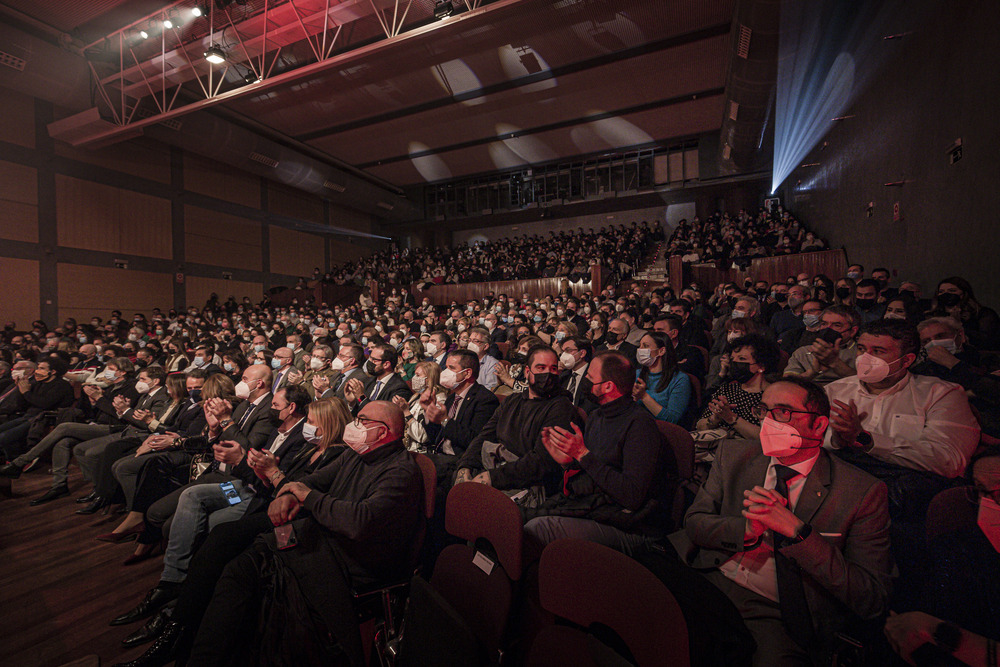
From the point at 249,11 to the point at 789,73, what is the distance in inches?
428

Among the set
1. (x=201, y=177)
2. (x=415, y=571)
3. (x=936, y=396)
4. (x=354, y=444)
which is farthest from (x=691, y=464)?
(x=201, y=177)

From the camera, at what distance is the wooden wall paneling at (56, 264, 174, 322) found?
11.7 m

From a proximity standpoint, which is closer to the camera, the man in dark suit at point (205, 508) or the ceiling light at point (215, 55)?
the man in dark suit at point (205, 508)

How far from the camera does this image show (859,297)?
452cm

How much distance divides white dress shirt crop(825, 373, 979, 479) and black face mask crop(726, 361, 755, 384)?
55 centimetres

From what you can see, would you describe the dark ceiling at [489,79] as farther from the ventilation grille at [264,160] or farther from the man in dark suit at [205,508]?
the man in dark suit at [205,508]

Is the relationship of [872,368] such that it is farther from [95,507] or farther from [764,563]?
[95,507]

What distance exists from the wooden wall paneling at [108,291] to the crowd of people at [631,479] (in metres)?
10.7

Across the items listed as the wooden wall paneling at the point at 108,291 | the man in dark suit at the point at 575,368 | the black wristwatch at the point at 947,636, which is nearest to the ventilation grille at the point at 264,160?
the wooden wall paneling at the point at 108,291

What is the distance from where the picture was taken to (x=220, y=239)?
50.5 ft

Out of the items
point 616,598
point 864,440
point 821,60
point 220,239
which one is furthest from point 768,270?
point 220,239

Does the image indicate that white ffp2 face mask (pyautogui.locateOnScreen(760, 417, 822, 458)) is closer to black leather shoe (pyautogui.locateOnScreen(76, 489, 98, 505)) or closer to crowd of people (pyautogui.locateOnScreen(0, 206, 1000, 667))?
crowd of people (pyautogui.locateOnScreen(0, 206, 1000, 667))

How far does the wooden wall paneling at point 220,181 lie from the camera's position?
570 inches

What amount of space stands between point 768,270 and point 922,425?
8666 mm
